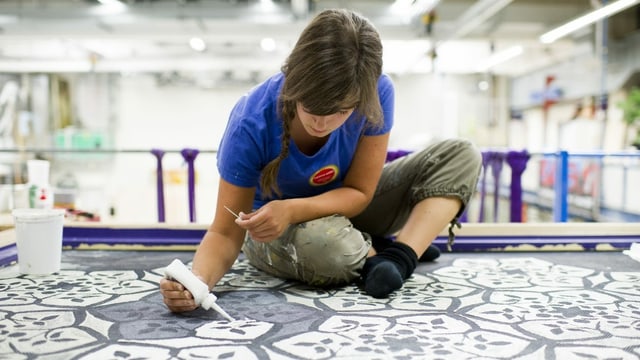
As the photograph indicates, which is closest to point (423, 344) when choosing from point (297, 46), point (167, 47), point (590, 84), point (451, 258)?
point (297, 46)

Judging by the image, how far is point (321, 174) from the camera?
1390 millimetres

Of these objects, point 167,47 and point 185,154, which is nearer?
point 185,154

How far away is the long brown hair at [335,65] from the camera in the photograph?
1.06 meters

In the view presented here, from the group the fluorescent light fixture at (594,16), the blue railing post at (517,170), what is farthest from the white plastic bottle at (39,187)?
the fluorescent light fixture at (594,16)

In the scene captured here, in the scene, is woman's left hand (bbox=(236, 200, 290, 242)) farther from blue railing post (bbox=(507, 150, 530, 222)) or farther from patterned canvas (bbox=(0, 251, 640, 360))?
blue railing post (bbox=(507, 150, 530, 222))

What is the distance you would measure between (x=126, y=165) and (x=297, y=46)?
10282mm

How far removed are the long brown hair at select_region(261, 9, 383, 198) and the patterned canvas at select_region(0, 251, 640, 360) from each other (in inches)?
18.5

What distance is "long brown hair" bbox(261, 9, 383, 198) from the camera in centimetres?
106

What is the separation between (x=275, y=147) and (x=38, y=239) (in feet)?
2.56

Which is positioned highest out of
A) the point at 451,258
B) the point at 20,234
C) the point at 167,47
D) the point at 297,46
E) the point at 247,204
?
the point at 167,47

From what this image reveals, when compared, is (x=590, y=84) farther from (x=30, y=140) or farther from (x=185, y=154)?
(x=30, y=140)

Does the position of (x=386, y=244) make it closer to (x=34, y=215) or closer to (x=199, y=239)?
(x=199, y=239)

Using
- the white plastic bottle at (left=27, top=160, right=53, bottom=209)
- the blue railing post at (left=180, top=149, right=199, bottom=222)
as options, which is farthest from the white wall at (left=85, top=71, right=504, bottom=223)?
the blue railing post at (left=180, top=149, right=199, bottom=222)

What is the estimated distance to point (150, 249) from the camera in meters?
1.94
